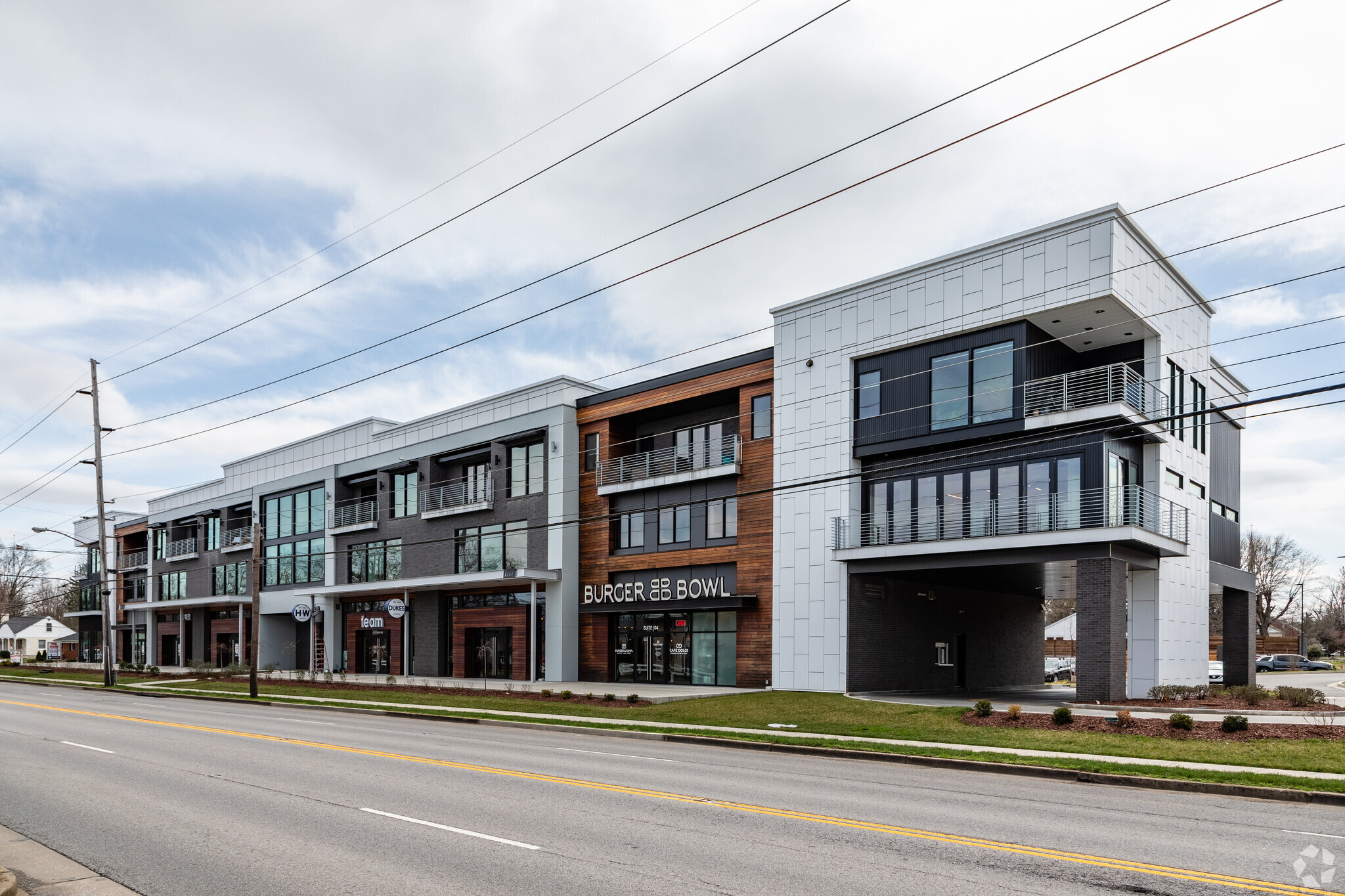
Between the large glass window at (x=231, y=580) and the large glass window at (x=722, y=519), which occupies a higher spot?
the large glass window at (x=722, y=519)

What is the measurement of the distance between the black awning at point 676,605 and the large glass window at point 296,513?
2266 cm

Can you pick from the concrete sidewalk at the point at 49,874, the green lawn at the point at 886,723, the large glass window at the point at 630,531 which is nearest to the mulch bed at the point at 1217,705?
the green lawn at the point at 886,723

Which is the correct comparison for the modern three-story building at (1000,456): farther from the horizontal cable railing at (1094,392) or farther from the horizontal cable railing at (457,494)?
the horizontal cable railing at (457,494)

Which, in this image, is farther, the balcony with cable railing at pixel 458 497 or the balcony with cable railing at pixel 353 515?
the balcony with cable railing at pixel 353 515

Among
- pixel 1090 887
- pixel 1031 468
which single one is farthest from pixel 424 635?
pixel 1090 887

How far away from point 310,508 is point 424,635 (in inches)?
553

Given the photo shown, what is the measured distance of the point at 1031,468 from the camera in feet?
94.2

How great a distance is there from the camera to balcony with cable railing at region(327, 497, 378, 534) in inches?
2051

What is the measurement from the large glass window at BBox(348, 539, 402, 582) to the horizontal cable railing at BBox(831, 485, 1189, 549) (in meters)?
27.2

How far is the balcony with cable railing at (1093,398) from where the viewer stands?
89.9 ft

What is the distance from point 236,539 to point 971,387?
172 ft

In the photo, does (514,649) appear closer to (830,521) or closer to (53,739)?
(830,521)

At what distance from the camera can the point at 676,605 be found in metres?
37.4

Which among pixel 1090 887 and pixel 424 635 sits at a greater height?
pixel 1090 887
